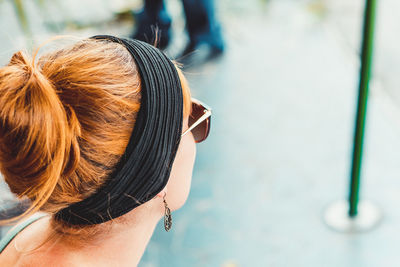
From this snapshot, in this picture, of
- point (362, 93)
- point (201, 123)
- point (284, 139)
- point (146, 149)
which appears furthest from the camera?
point (284, 139)

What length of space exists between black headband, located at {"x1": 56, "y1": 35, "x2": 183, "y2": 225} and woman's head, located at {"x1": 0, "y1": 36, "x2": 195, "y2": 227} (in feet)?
0.06

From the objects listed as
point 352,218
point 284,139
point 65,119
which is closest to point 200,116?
point 65,119

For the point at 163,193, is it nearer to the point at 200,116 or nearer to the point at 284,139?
the point at 200,116

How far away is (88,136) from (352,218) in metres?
1.63

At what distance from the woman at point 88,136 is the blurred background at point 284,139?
0.84 ft

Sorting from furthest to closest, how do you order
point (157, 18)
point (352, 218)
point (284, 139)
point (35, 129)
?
point (157, 18)
point (284, 139)
point (352, 218)
point (35, 129)

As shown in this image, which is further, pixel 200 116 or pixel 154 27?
pixel 154 27

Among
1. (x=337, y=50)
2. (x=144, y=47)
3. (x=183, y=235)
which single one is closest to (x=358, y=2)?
(x=337, y=50)

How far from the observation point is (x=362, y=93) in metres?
1.75

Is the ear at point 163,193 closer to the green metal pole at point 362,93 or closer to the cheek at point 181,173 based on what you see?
the cheek at point 181,173

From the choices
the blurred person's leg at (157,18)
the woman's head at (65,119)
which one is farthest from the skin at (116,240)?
the blurred person's leg at (157,18)

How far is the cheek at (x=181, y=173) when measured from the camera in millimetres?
1133

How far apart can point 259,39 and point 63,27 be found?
2209 mm

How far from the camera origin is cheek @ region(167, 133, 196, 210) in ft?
3.72
